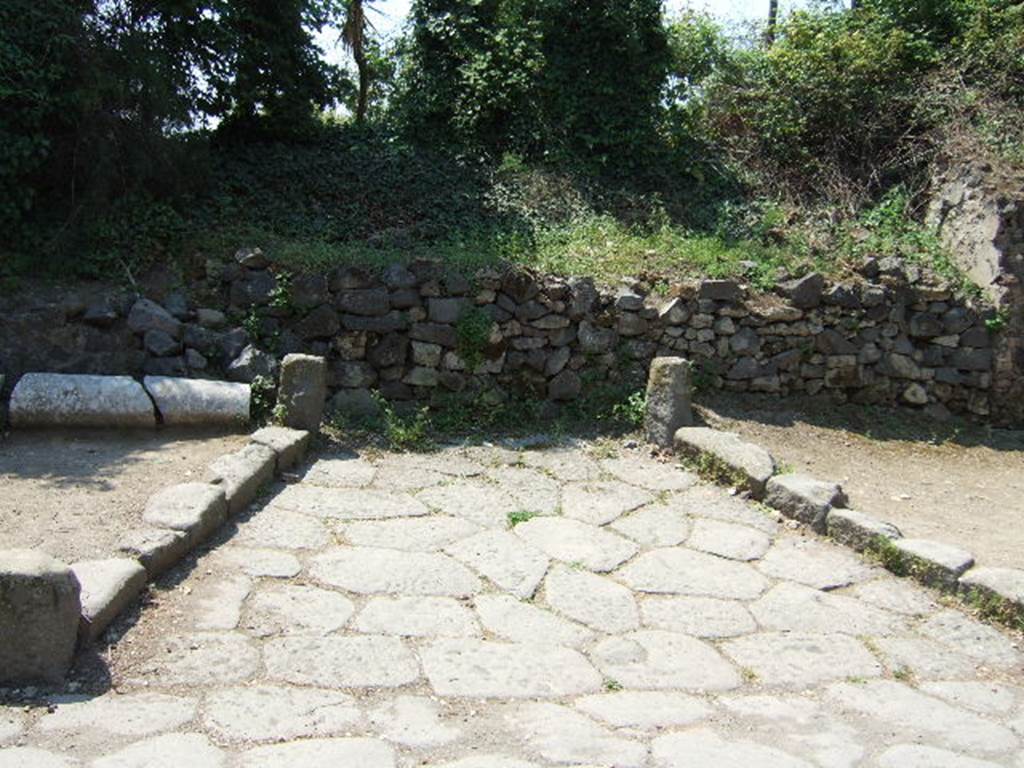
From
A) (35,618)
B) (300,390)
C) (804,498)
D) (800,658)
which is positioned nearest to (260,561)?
(35,618)

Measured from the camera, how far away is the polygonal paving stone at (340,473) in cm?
601

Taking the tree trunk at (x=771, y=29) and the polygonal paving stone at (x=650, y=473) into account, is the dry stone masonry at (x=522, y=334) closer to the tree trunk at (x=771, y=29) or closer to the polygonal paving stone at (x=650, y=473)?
the polygonal paving stone at (x=650, y=473)

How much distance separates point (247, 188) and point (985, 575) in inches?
287

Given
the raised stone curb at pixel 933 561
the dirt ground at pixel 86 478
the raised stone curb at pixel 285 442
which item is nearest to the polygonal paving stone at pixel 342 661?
the dirt ground at pixel 86 478

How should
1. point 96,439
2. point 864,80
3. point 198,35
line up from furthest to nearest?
point 864,80 < point 198,35 < point 96,439

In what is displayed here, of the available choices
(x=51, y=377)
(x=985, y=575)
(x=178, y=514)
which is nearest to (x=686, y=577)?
(x=985, y=575)

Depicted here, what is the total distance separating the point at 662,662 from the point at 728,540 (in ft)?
5.19

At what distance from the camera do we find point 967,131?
9633mm

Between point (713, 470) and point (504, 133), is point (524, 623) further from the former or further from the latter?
point (504, 133)

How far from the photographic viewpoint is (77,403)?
643 cm

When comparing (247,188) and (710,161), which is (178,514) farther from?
(710,161)

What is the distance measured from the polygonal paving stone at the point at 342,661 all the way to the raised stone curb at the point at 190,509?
1074mm

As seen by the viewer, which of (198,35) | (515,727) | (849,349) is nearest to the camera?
(515,727)

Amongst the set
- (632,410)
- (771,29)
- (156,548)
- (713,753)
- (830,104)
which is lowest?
(713,753)
